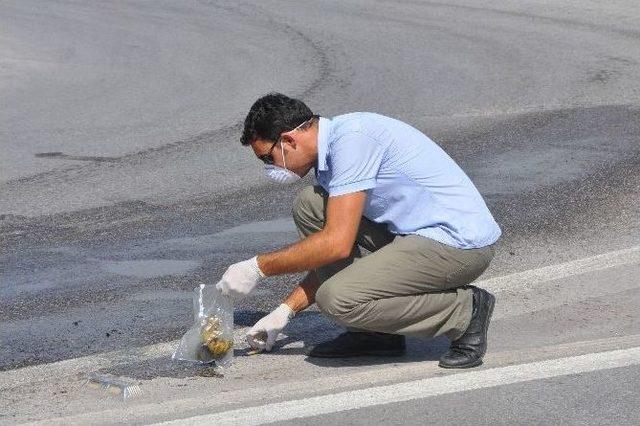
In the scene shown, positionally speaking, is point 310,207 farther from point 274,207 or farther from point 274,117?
point 274,207

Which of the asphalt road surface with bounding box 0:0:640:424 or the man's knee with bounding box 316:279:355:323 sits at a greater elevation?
the man's knee with bounding box 316:279:355:323

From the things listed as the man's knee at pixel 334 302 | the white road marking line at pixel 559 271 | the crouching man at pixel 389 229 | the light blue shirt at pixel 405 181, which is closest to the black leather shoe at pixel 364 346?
the crouching man at pixel 389 229

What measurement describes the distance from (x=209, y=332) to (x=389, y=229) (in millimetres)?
856

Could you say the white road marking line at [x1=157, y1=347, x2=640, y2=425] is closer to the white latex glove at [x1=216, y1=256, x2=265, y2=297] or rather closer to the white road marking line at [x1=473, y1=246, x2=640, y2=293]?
the white latex glove at [x1=216, y1=256, x2=265, y2=297]

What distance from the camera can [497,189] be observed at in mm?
8344

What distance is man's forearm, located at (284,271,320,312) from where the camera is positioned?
5.57m

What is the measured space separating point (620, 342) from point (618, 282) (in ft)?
3.19

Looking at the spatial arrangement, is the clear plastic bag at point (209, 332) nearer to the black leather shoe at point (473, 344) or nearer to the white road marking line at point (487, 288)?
the white road marking line at point (487, 288)

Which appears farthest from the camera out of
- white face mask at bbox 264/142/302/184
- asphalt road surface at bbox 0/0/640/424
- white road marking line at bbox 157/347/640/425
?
white face mask at bbox 264/142/302/184

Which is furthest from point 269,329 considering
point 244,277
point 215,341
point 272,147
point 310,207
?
point 272,147

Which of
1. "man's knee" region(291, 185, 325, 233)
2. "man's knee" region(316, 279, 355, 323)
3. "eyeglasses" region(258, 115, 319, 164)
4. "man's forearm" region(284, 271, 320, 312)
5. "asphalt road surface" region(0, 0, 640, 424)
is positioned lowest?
"asphalt road surface" region(0, 0, 640, 424)

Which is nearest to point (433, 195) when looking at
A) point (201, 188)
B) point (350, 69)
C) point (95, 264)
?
point (95, 264)

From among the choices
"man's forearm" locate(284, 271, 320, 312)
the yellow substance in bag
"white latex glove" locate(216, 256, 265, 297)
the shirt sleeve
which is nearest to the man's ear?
the shirt sleeve

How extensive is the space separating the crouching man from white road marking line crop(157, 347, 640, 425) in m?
0.18
